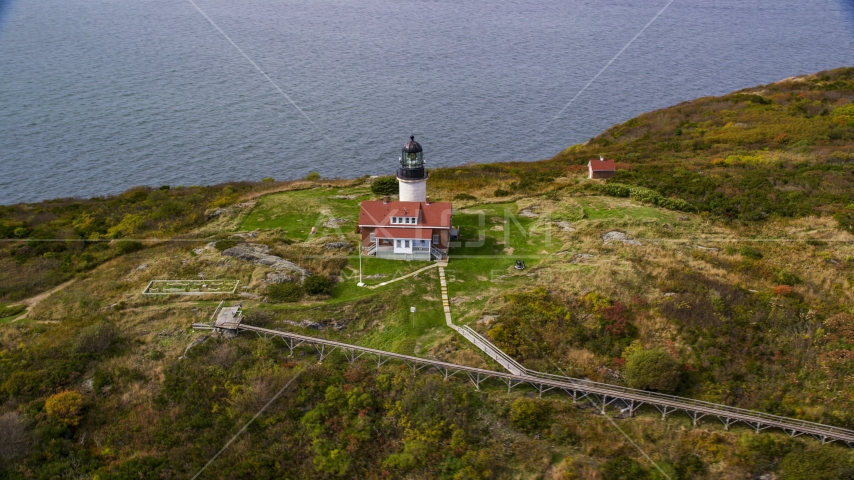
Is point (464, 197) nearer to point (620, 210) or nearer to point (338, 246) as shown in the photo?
point (620, 210)

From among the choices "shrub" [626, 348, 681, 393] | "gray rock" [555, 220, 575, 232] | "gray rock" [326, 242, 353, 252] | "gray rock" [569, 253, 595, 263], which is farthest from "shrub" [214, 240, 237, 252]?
"shrub" [626, 348, 681, 393]

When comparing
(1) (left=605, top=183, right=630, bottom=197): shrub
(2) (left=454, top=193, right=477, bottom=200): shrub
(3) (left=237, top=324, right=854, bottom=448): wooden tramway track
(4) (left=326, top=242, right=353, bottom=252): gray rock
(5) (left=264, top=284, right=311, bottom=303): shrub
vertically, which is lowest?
(3) (left=237, top=324, right=854, bottom=448): wooden tramway track

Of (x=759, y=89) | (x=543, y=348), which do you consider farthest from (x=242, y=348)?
(x=759, y=89)

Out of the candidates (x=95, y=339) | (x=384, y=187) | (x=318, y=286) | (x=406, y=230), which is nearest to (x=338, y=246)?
(x=406, y=230)

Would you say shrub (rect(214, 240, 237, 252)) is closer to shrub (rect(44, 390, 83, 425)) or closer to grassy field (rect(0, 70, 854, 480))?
grassy field (rect(0, 70, 854, 480))

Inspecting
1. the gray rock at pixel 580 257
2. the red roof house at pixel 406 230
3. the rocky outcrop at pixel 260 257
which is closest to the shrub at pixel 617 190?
the gray rock at pixel 580 257
